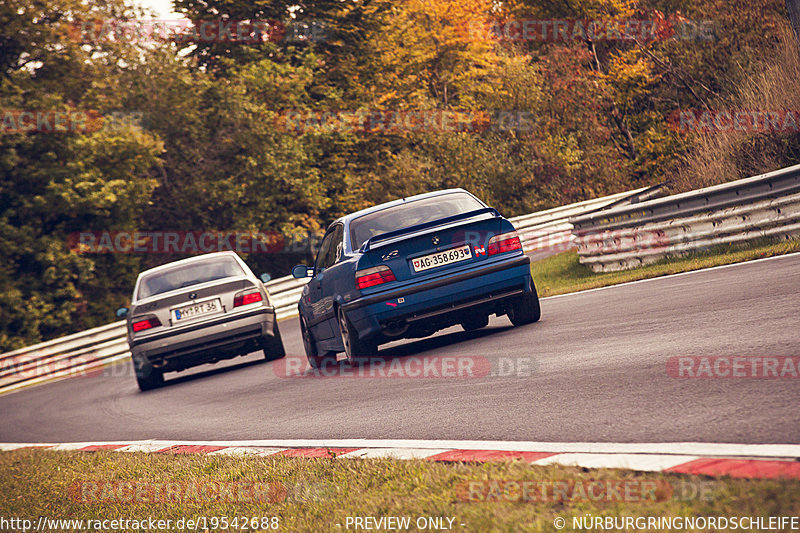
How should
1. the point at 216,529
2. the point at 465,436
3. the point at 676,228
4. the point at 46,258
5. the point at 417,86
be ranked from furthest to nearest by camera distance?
the point at 417,86
the point at 46,258
the point at 676,228
the point at 465,436
the point at 216,529

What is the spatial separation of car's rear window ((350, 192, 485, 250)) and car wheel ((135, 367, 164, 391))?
477 centimetres

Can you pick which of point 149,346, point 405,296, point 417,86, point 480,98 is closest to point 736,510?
point 405,296

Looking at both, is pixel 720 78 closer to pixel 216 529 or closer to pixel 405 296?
pixel 405 296

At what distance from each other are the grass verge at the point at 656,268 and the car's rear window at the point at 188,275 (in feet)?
16.0

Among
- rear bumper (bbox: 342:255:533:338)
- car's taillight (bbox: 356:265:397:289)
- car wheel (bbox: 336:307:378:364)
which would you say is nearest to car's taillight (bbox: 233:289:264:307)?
car wheel (bbox: 336:307:378:364)

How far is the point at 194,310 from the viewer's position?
12.9 m

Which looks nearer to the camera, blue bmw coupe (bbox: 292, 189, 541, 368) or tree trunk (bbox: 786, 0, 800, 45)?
blue bmw coupe (bbox: 292, 189, 541, 368)

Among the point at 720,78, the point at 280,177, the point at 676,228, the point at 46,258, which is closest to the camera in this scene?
the point at 676,228

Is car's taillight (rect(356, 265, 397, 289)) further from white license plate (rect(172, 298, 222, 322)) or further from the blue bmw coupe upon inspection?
white license plate (rect(172, 298, 222, 322))

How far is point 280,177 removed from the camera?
32469 millimetres

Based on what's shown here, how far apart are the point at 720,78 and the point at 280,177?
1547 cm

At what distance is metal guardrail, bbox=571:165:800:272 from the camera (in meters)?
12.1

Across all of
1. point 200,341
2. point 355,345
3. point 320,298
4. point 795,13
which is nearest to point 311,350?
point 320,298

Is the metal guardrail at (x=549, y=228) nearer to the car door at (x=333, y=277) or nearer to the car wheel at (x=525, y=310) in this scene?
the car wheel at (x=525, y=310)
